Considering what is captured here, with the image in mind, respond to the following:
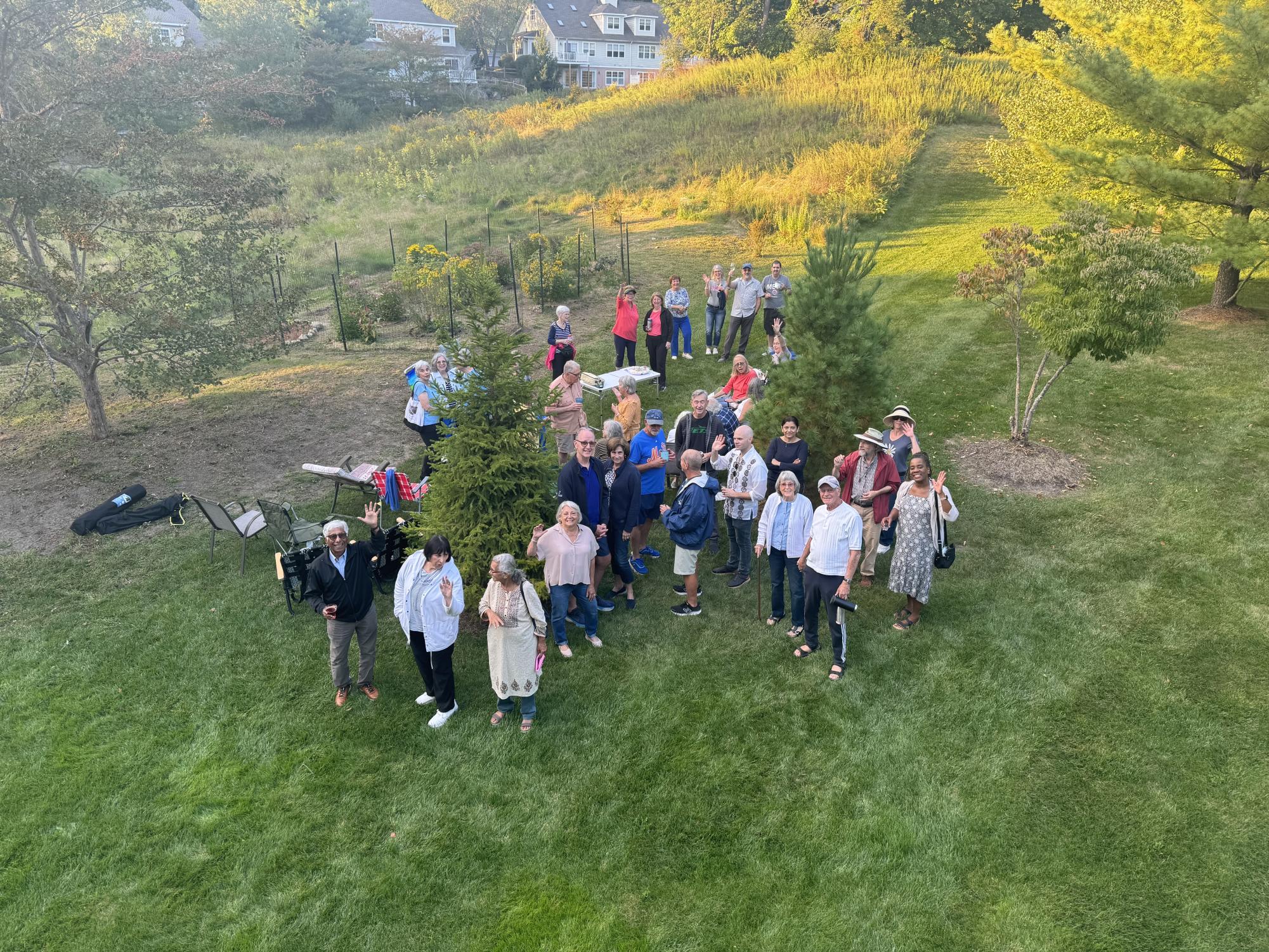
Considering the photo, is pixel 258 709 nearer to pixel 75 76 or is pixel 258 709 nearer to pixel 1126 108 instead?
pixel 75 76

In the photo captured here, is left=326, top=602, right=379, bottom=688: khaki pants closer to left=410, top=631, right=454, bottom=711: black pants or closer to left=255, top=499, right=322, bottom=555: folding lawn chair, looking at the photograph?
left=410, top=631, right=454, bottom=711: black pants

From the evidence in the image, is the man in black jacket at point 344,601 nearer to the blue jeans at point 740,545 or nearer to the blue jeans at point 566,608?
the blue jeans at point 566,608

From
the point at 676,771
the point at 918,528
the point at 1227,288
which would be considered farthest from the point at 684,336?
the point at 1227,288

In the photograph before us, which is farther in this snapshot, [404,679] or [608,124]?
[608,124]

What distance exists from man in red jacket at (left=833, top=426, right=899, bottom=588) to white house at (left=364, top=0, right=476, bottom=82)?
65.4 metres

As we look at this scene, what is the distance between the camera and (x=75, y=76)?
35.1 feet

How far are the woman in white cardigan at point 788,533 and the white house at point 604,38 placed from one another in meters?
66.6

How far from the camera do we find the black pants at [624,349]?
13320mm

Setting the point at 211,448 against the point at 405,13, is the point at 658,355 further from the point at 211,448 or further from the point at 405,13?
the point at 405,13

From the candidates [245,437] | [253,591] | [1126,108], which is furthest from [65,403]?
[1126,108]

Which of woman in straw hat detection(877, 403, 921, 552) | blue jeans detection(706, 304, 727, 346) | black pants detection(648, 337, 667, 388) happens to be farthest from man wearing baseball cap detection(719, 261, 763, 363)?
woman in straw hat detection(877, 403, 921, 552)

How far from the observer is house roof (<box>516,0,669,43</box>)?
64562mm

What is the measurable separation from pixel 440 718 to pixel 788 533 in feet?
11.4

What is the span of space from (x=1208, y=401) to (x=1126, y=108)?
572 cm
